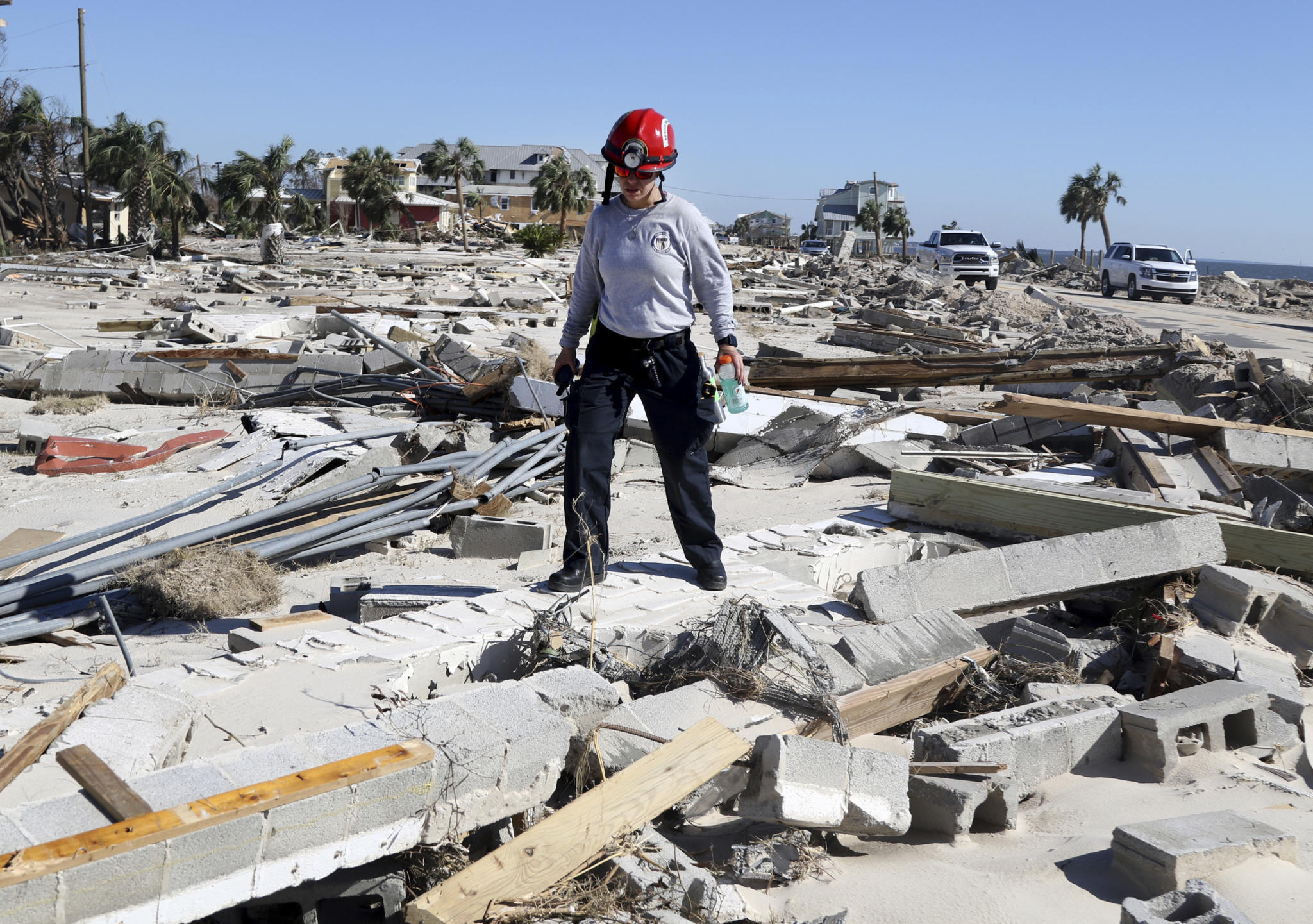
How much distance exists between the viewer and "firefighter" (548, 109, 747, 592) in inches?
156

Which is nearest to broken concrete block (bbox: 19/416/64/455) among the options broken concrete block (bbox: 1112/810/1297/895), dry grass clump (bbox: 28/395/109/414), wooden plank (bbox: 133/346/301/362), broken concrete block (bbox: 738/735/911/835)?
dry grass clump (bbox: 28/395/109/414)

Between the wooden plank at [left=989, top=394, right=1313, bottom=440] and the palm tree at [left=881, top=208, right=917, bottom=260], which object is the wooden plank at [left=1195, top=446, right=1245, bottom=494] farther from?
the palm tree at [left=881, top=208, right=917, bottom=260]

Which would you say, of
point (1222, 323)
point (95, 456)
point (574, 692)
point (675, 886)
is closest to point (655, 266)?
point (574, 692)

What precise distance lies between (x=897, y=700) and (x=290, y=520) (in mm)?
3705

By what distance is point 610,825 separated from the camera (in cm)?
269

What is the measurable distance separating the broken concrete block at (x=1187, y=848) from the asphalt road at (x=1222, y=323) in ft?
45.9

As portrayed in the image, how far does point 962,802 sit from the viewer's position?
299cm

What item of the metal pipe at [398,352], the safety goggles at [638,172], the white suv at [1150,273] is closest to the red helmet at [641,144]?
the safety goggles at [638,172]

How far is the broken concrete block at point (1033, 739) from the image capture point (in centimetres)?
323

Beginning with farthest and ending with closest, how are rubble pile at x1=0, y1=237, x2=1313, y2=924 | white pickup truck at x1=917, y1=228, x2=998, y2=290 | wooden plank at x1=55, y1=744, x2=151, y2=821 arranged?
white pickup truck at x1=917, y1=228, x2=998, y2=290 < rubble pile at x1=0, y1=237, x2=1313, y2=924 < wooden plank at x1=55, y1=744, x2=151, y2=821

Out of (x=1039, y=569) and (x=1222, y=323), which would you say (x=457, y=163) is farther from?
(x=1039, y=569)

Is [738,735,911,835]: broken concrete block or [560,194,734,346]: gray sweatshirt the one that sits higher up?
[560,194,734,346]: gray sweatshirt

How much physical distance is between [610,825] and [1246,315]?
2703 centimetres

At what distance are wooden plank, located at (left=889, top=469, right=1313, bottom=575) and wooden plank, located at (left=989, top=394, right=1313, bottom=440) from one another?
1.04m
